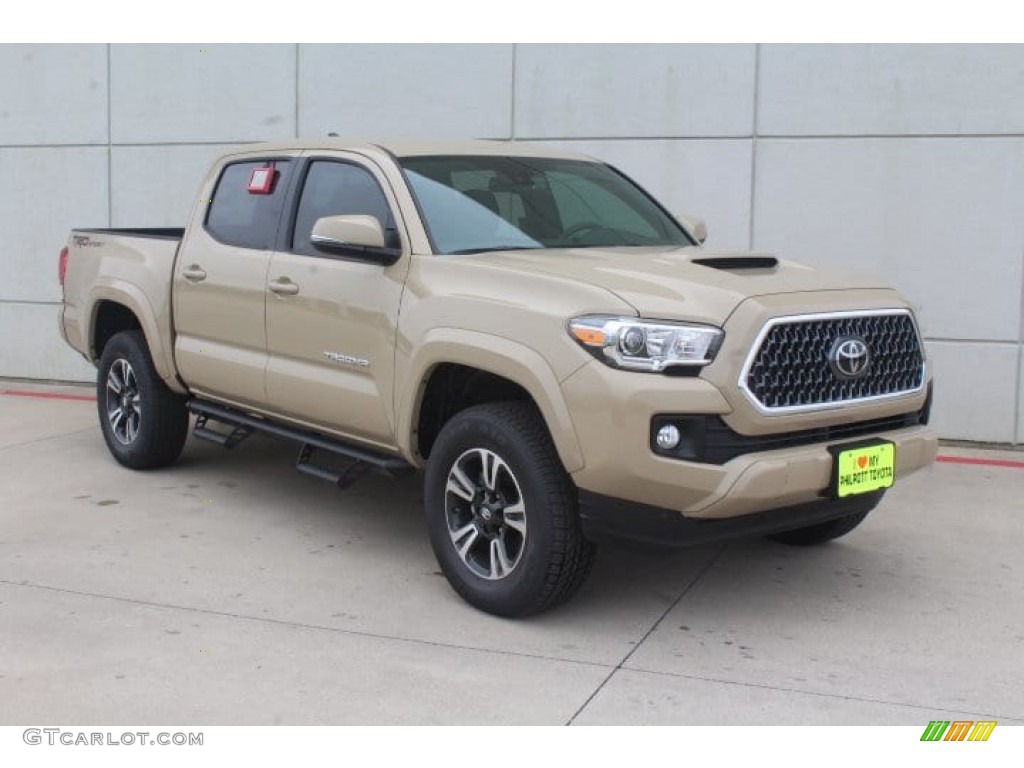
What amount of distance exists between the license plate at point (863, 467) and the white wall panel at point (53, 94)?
26.8 feet

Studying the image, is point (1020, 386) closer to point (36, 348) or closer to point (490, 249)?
point (490, 249)

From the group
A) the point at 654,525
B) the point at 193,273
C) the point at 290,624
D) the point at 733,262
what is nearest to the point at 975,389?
the point at 733,262

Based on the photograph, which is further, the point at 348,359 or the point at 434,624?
the point at 348,359

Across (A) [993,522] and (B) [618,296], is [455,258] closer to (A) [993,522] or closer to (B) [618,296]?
(B) [618,296]

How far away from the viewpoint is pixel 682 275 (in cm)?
459

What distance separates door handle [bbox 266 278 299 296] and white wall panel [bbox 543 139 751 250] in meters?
3.51

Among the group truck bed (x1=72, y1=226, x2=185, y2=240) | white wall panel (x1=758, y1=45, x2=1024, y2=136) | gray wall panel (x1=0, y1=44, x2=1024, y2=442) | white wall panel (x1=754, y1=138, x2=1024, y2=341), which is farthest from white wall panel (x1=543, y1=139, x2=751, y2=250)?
truck bed (x1=72, y1=226, x2=185, y2=240)

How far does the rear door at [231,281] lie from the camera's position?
19.7 feet

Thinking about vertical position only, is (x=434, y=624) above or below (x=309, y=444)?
below

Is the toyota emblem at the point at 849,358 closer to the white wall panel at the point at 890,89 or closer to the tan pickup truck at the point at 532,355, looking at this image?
the tan pickup truck at the point at 532,355

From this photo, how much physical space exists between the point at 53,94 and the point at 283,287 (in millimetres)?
6110

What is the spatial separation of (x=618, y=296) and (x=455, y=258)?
94 cm

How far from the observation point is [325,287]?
217 inches

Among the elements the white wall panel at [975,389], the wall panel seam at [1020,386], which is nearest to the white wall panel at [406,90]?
the white wall panel at [975,389]
